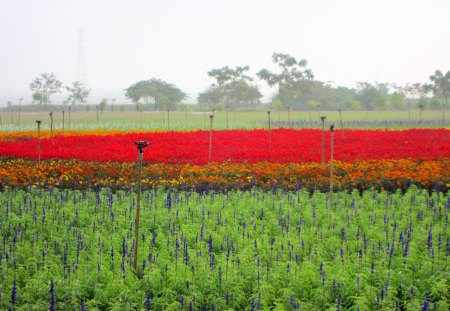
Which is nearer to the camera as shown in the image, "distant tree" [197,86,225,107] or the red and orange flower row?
the red and orange flower row

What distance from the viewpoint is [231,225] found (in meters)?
8.36

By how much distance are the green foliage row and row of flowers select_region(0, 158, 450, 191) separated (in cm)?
179

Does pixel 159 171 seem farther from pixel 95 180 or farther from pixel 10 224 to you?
pixel 10 224

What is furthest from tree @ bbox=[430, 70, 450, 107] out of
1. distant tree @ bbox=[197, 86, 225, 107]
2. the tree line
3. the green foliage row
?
the green foliage row

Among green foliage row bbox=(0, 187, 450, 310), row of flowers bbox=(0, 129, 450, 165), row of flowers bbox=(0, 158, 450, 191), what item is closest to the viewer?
green foliage row bbox=(0, 187, 450, 310)

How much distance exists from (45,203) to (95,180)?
2.75 meters

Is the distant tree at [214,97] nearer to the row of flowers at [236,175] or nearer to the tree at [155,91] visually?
the tree at [155,91]

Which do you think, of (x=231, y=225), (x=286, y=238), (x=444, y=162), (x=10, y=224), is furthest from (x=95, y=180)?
(x=444, y=162)

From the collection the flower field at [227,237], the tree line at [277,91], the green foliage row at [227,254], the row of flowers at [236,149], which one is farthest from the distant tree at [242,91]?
the green foliage row at [227,254]

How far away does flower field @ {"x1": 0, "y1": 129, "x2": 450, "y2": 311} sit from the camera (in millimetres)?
5535

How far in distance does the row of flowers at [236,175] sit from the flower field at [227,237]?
5cm

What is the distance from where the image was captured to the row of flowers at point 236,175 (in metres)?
12.0

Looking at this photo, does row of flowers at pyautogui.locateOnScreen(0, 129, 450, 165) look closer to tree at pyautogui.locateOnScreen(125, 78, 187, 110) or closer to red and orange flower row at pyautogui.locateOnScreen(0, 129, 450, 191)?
red and orange flower row at pyautogui.locateOnScreen(0, 129, 450, 191)

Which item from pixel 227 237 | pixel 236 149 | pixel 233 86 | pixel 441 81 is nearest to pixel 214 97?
pixel 233 86
